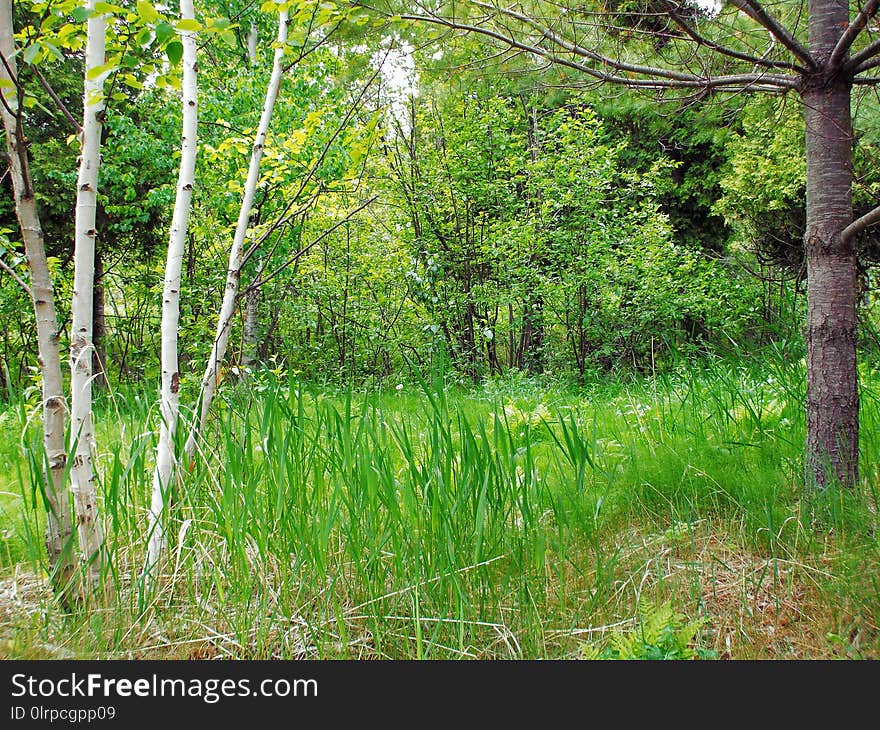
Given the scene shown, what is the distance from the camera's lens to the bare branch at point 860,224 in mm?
1803

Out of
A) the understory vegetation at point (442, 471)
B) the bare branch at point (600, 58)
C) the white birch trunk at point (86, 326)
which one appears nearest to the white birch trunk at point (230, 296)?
the understory vegetation at point (442, 471)

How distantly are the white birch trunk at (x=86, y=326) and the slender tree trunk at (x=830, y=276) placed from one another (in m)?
2.37

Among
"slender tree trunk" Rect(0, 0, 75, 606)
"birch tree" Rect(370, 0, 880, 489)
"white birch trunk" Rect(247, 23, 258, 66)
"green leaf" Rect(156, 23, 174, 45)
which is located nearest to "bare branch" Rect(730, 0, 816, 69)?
"birch tree" Rect(370, 0, 880, 489)

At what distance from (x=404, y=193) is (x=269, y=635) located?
6734 millimetres

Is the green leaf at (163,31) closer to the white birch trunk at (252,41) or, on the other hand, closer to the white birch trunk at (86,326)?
the white birch trunk at (86,326)

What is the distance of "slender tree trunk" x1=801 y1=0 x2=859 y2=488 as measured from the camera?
2.01 metres

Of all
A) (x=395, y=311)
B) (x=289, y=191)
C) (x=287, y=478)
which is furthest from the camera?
(x=395, y=311)

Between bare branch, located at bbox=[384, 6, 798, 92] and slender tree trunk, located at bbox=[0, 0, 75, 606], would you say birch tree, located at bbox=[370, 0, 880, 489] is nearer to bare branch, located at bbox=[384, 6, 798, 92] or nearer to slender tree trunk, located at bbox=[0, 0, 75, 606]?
bare branch, located at bbox=[384, 6, 798, 92]

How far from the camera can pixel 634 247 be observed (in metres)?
6.74

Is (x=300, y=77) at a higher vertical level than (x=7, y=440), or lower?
higher

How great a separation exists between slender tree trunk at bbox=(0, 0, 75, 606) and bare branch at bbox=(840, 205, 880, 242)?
8.17ft

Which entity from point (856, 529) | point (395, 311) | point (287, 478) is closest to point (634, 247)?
point (395, 311)

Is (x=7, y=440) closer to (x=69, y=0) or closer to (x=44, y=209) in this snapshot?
(x=69, y=0)

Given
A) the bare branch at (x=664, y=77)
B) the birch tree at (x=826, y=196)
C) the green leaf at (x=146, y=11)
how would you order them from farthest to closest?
1. the bare branch at (x=664, y=77)
2. the birch tree at (x=826, y=196)
3. the green leaf at (x=146, y=11)
